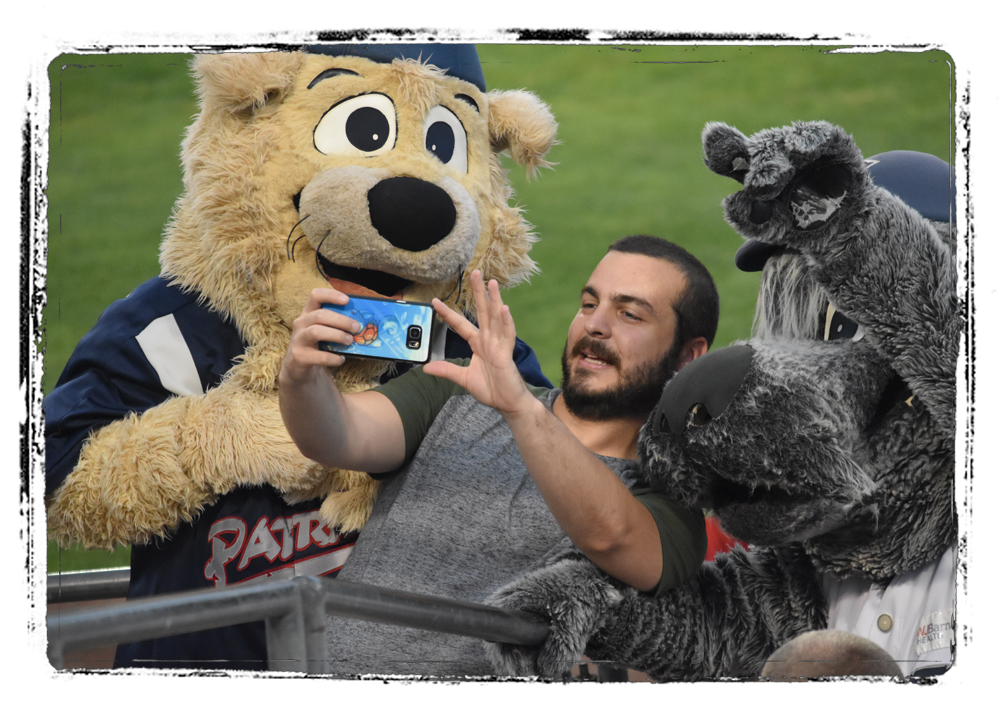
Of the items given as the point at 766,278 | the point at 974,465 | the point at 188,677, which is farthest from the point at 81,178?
the point at 974,465

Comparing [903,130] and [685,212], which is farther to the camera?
[685,212]

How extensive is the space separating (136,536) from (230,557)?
133 millimetres

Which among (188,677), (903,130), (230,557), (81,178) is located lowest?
(188,677)

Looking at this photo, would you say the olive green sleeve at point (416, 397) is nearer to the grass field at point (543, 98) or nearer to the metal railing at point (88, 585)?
the grass field at point (543, 98)

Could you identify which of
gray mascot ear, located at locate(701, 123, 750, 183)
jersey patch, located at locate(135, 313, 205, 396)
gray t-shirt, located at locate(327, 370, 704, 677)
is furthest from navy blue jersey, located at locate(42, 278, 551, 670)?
gray mascot ear, located at locate(701, 123, 750, 183)

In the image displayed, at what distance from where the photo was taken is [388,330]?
3.88ft

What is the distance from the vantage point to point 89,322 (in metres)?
1.29

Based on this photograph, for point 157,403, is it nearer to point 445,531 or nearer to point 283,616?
point 445,531

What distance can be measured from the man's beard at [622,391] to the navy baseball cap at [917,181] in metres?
0.28

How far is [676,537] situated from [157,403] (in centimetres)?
75

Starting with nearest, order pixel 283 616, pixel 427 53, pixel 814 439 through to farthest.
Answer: pixel 283 616 → pixel 814 439 → pixel 427 53

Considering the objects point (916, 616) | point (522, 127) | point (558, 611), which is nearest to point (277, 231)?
point (522, 127)

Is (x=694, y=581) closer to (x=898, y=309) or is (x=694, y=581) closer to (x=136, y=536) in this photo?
(x=898, y=309)

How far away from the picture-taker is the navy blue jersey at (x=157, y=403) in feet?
4.16
